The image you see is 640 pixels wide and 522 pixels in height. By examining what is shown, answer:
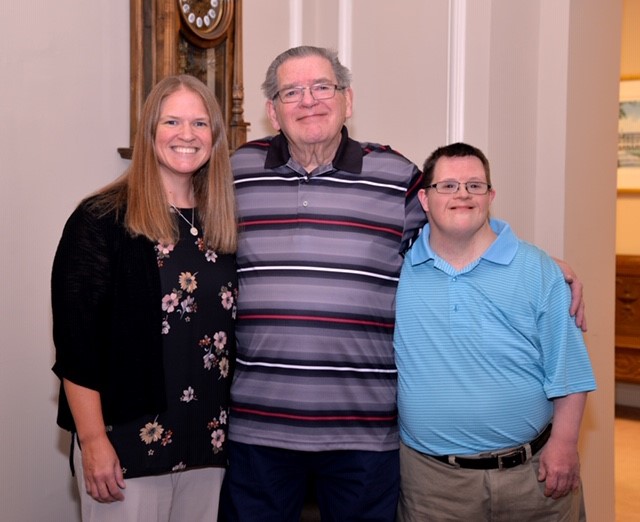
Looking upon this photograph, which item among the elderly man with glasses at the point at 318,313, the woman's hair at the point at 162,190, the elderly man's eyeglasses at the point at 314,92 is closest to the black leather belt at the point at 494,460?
the elderly man with glasses at the point at 318,313

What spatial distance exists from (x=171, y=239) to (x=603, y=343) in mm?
2172

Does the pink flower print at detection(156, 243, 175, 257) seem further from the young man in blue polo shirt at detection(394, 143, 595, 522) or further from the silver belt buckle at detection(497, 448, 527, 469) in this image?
the silver belt buckle at detection(497, 448, 527, 469)

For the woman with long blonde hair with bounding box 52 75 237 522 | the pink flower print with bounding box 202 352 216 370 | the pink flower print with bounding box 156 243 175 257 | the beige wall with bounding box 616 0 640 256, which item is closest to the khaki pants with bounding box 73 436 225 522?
the woman with long blonde hair with bounding box 52 75 237 522

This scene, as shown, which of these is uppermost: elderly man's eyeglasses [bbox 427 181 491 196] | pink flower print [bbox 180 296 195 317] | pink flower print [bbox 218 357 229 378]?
elderly man's eyeglasses [bbox 427 181 491 196]

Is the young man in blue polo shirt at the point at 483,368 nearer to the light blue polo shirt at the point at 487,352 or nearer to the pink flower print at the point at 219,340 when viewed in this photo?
the light blue polo shirt at the point at 487,352

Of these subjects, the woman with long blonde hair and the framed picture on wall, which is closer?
the woman with long blonde hair

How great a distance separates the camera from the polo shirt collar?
2221 mm

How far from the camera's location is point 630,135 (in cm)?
611

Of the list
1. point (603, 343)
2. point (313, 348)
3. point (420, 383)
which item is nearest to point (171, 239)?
point (313, 348)

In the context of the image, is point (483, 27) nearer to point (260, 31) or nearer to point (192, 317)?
point (260, 31)

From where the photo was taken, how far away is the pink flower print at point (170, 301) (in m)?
1.99

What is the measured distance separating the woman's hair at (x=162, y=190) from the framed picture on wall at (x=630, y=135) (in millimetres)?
4624

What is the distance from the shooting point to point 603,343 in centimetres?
350

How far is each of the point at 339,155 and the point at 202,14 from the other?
0.85m
